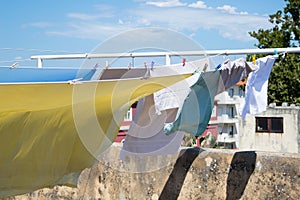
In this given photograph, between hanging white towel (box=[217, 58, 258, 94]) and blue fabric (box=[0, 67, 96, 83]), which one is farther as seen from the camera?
hanging white towel (box=[217, 58, 258, 94])

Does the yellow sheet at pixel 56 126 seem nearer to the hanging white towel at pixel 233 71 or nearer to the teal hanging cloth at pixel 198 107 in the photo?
the teal hanging cloth at pixel 198 107

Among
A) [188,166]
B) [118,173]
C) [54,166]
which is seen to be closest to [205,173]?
[188,166]

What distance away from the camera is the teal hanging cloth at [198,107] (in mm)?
3248

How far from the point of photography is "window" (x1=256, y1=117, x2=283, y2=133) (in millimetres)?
19653

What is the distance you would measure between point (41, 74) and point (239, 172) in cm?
155

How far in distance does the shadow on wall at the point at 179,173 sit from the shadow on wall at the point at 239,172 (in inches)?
12.9

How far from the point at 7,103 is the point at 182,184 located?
1.82m

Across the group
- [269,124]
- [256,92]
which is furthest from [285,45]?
[256,92]

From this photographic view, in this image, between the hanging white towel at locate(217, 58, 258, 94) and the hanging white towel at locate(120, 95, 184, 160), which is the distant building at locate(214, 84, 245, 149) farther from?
the hanging white towel at locate(217, 58, 258, 94)

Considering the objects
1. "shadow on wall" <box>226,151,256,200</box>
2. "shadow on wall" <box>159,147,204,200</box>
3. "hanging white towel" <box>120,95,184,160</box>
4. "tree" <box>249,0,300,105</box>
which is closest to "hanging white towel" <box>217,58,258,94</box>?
"hanging white towel" <box>120,95,184,160</box>

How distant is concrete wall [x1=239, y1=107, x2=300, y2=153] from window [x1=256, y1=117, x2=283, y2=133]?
15 cm

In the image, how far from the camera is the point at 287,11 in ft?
64.4

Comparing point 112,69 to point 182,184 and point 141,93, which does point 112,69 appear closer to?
point 141,93

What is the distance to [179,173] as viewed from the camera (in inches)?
157
